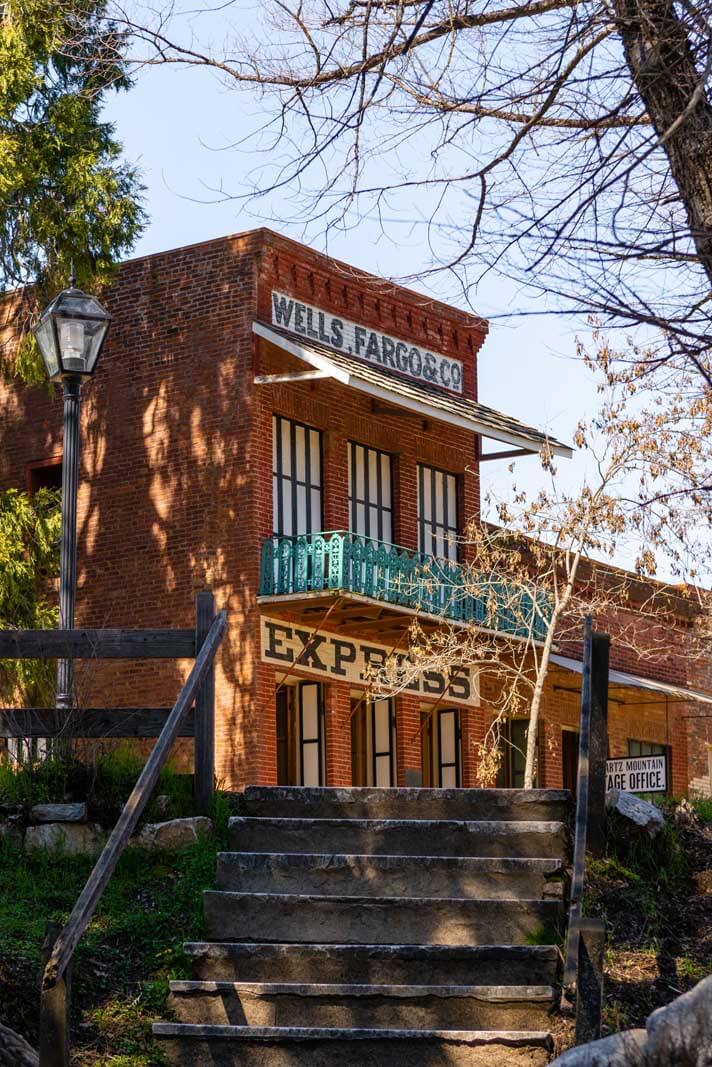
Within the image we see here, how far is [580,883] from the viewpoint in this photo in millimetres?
8000

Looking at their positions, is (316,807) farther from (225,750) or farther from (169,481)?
(169,481)

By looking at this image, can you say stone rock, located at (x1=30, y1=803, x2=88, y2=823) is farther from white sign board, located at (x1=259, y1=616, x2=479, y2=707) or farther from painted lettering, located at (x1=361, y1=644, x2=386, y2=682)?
painted lettering, located at (x1=361, y1=644, x2=386, y2=682)

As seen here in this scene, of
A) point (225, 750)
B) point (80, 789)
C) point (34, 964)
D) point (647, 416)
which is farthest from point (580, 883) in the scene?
point (225, 750)

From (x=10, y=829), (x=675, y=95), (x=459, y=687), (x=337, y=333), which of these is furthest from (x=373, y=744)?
(x=675, y=95)

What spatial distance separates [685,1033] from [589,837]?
4.31m

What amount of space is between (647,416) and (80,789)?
37.0 ft

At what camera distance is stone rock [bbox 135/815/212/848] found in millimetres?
9766

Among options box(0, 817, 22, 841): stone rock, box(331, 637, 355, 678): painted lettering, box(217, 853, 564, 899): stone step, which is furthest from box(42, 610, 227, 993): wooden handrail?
box(331, 637, 355, 678): painted lettering

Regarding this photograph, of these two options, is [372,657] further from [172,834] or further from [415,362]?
[172,834]

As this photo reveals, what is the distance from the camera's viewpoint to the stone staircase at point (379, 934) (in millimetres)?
7570

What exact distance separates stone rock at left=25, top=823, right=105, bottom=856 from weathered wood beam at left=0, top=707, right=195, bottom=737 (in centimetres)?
65

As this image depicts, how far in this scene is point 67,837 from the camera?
32.9ft

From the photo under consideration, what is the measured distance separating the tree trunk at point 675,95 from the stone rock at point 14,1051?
422cm

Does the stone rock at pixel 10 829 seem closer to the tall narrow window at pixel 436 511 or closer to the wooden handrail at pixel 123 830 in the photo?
the wooden handrail at pixel 123 830
